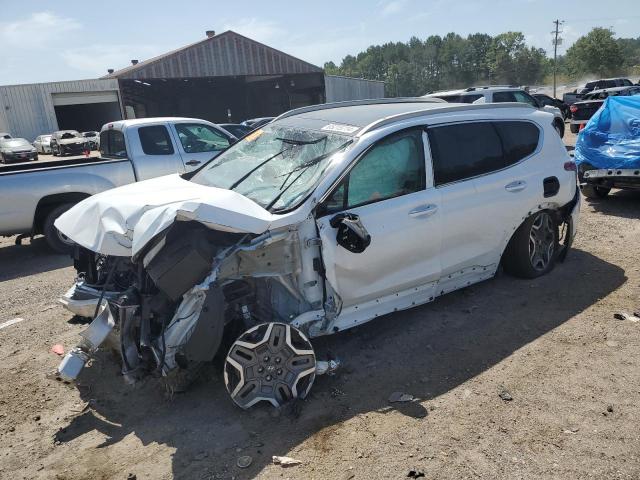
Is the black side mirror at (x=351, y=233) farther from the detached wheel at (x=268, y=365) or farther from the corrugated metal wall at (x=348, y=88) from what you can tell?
the corrugated metal wall at (x=348, y=88)

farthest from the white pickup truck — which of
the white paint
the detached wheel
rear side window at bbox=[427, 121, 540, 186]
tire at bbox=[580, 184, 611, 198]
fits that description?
tire at bbox=[580, 184, 611, 198]

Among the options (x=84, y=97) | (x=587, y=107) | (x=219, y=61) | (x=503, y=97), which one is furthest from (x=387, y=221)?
(x=84, y=97)

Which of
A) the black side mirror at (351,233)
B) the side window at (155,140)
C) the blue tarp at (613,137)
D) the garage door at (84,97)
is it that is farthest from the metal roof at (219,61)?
the black side mirror at (351,233)

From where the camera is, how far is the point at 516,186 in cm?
466

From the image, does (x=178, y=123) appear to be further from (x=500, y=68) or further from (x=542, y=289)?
(x=500, y=68)

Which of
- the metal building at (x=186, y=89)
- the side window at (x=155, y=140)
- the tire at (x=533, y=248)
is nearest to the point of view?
the tire at (x=533, y=248)

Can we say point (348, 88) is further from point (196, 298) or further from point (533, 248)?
point (196, 298)

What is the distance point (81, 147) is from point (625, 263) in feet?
97.6

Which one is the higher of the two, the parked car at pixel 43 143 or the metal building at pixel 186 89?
the metal building at pixel 186 89

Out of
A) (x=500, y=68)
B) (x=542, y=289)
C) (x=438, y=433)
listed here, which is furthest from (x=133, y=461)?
(x=500, y=68)

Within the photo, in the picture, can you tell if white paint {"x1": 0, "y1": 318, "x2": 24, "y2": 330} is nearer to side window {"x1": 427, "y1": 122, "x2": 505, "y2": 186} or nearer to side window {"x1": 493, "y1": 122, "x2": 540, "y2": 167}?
side window {"x1": 427, "y1": 122, "x2": 505, "y2": 186}

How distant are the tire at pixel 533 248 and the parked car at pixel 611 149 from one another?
2.92 m

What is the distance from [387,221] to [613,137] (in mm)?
5858

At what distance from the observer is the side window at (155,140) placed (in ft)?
27.2
